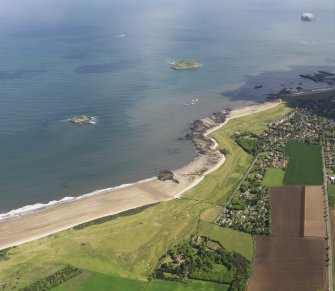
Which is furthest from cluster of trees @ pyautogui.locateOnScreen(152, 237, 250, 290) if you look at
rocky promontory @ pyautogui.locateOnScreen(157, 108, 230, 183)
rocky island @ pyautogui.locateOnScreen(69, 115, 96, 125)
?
rocky island @ pyautogui.locateOnScreen(69, 115, 96, 125)

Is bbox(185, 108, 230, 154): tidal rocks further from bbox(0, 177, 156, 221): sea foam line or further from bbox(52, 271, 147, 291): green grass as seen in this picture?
bbox(52, 271, 147, 291): green grass

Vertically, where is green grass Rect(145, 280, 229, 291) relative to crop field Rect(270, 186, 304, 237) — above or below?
below

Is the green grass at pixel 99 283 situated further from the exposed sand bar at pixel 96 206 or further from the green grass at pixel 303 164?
the green grass at pixel 303 164

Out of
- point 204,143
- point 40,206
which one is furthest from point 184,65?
point 40,206

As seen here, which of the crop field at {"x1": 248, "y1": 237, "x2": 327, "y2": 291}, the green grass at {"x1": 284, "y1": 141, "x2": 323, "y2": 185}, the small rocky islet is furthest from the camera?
the small rocky islet

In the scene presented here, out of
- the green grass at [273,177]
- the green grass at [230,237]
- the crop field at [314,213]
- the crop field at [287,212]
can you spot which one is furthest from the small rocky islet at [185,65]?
the green grass at [230,237]

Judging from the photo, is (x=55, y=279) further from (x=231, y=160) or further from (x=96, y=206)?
(x=231, y=160)
